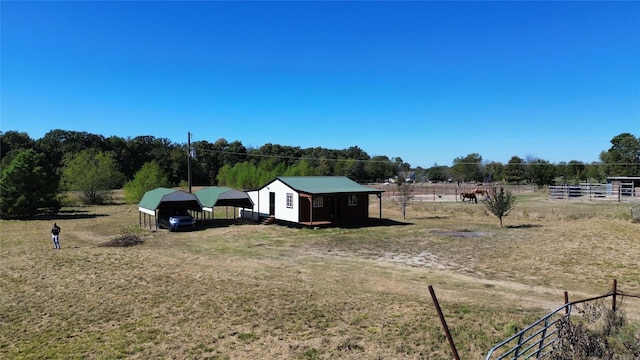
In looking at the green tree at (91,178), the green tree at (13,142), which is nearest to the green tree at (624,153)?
the green tree at (91,178)

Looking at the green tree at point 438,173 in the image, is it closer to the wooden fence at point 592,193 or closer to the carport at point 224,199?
the wooden fence at point 592,193

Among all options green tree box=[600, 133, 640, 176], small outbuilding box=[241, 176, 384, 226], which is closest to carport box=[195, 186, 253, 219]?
small outbuilding box=[241, 176, 384, 226]

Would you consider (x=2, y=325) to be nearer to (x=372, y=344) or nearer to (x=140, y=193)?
(x=372, y=344)

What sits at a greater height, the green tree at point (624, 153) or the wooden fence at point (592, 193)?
the green tree at point (624, 153)

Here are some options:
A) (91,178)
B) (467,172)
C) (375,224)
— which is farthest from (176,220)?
(467,172)

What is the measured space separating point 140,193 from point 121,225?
21.0 metres

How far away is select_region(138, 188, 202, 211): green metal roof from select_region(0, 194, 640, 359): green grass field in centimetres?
403

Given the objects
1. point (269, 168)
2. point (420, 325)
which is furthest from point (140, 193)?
point (420, 325)

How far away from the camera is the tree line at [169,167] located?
37.6 meters

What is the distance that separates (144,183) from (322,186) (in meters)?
29.8

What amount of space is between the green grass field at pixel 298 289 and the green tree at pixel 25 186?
44.7 feet

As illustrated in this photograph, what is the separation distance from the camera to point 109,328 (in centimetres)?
991

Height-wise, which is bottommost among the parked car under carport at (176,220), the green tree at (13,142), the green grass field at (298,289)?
the green grass field at (298,289)

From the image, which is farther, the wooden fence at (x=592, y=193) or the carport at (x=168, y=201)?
the wooden fence at (x=592, y=193)
